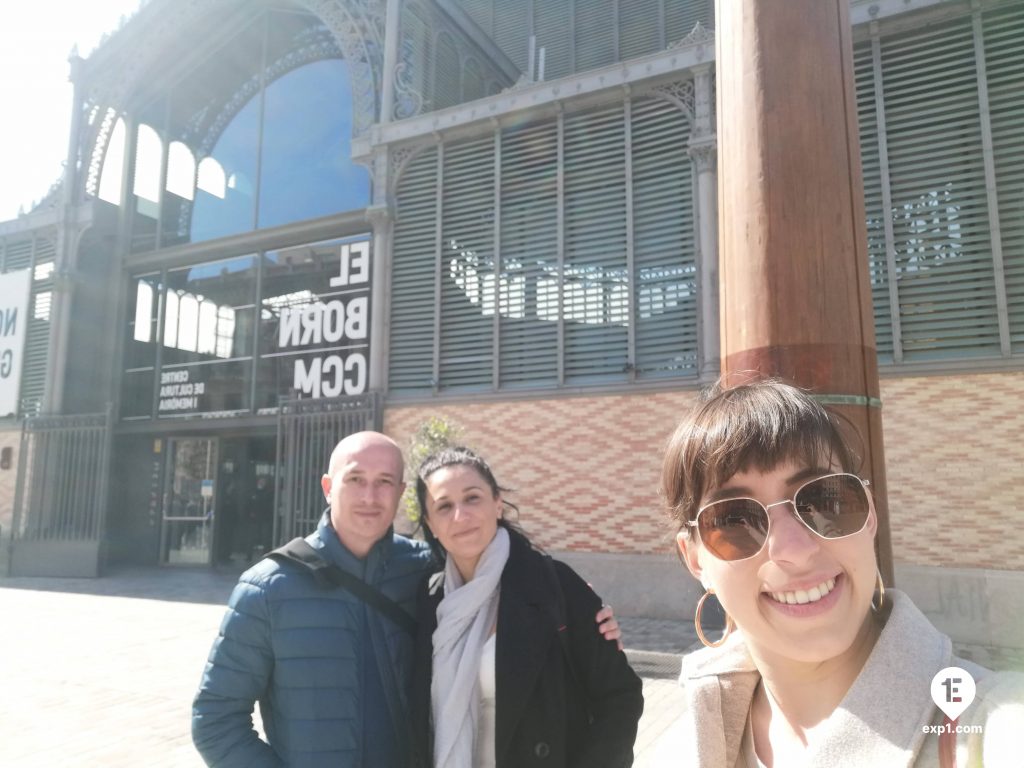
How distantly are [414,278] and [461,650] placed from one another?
10471 millimetres

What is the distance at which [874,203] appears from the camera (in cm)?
923

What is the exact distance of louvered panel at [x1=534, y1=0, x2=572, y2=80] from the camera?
14.4 m

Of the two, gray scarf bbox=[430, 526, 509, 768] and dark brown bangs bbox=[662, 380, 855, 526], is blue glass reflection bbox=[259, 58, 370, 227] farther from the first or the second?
dark brown bangs bbox=[662, 380, 855, 526]

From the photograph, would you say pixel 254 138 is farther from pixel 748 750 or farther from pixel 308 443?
pixel 748 750

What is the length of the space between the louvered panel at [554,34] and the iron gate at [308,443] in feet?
25.9

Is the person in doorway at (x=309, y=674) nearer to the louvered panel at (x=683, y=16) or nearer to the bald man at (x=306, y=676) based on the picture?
the bald man at (x=306, y=676)

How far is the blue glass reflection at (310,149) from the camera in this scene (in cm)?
1412

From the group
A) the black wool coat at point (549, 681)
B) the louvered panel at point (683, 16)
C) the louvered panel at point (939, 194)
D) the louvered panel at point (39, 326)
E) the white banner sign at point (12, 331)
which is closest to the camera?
the black wool coat at point (549, 681)

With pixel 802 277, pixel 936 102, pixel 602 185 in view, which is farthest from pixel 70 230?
pixel 802 277

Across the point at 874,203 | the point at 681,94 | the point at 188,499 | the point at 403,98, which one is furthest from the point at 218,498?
the point at 874,203

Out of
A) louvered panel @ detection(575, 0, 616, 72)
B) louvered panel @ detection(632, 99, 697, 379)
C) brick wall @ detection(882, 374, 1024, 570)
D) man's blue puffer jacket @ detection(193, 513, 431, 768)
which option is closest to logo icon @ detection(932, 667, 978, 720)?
man's blue puffer jacket @ detection(193, 513, 431, 768)

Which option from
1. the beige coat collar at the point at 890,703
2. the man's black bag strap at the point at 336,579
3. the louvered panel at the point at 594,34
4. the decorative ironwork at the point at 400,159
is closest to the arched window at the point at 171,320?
the decorative ironwork at the point at 400,159

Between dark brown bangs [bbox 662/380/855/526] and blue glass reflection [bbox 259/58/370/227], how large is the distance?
13346 millimetres

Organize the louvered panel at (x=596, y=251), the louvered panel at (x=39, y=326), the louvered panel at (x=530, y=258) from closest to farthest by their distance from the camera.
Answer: the louvered panel at (x=596, y=251) < the louvered panel at (x=530, y=258) < the louvered panel at (x=39, y=326)
